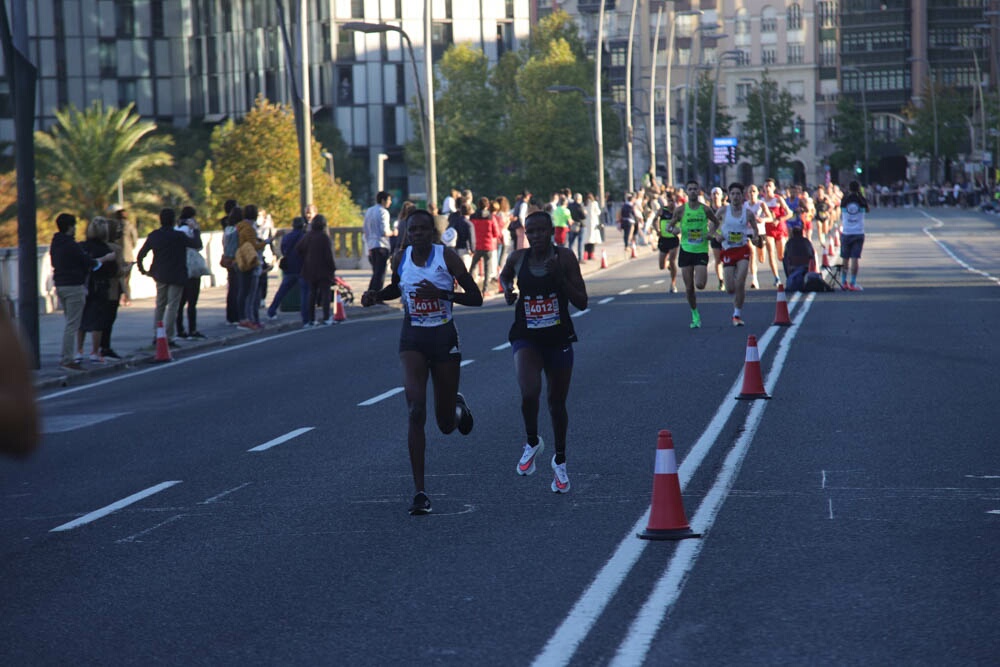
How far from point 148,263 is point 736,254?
47.5ft

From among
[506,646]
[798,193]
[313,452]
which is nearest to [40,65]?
[798,193]

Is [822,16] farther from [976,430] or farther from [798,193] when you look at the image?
[976,430]

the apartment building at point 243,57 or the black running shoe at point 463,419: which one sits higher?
A: the apartment building at point 243,57

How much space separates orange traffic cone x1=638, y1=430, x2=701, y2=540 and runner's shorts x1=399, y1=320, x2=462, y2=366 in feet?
5.51

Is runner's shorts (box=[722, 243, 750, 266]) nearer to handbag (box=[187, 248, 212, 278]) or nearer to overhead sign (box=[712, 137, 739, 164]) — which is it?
handbag (box=[187, 248, 212, 278])

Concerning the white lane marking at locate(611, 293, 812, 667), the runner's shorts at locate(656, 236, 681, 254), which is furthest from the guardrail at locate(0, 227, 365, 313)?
the white lane marking at locate(611, 293, 812, 667)

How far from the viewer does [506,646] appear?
6.08m

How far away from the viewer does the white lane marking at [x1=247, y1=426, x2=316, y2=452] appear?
12.3 m

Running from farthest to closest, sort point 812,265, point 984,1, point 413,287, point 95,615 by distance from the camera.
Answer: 1. point 984,1
2. point 812,265
3. point 413,287
4. point 95,615

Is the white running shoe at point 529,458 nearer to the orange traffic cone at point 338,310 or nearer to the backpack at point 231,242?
the backpack at point 231,242

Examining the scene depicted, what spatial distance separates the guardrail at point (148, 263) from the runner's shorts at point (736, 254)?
887cm

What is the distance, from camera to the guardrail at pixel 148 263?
2755cm

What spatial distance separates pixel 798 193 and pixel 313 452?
22650 millimetres

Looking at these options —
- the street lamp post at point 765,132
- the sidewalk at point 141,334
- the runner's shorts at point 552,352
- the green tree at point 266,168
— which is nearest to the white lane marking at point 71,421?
the sidewalk at point 141,334
